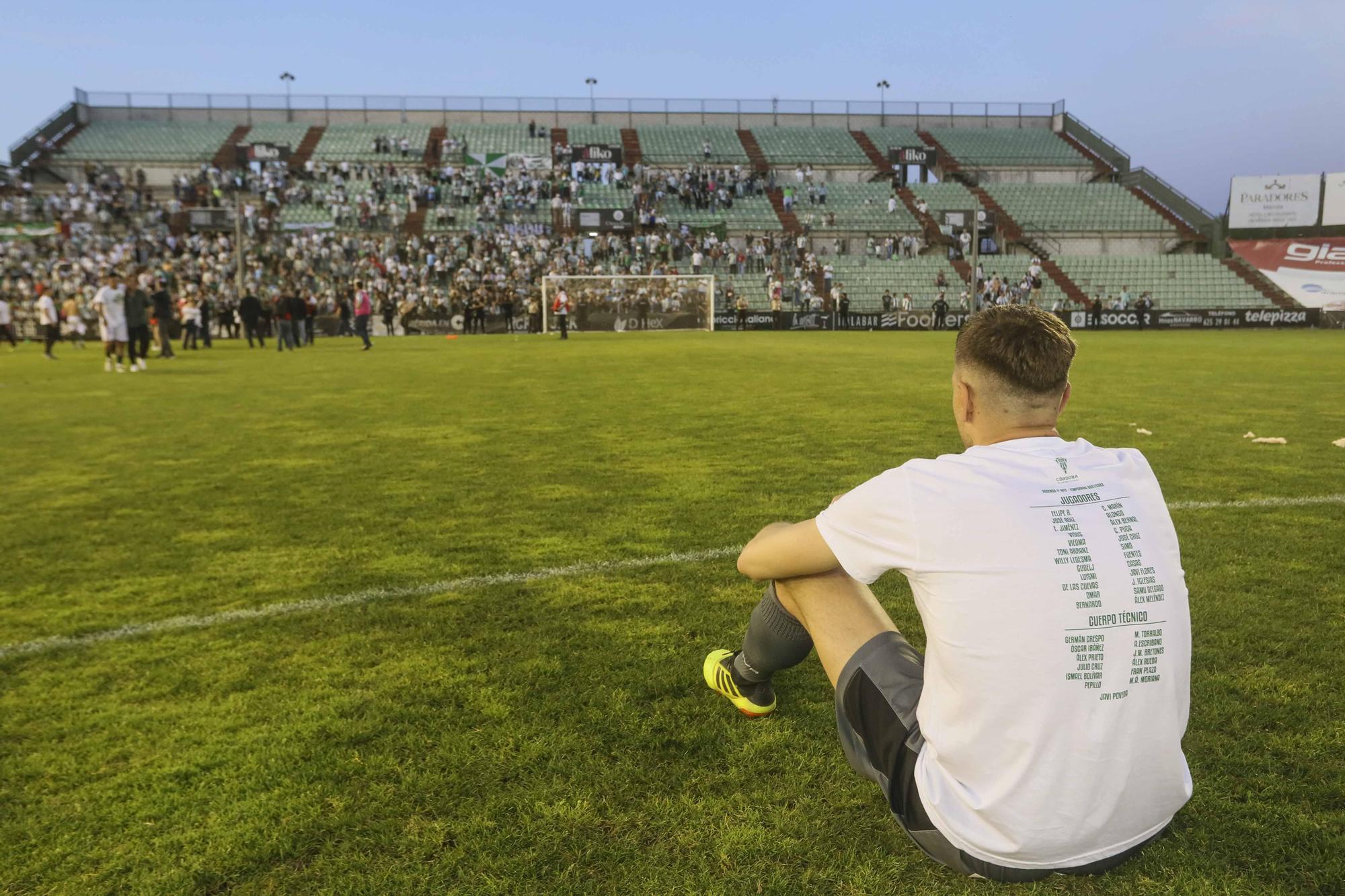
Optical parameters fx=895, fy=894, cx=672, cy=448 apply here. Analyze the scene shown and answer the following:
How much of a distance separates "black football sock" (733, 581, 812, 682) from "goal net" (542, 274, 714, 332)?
34.9 meters

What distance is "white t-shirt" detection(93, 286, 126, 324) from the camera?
17938 millimetres

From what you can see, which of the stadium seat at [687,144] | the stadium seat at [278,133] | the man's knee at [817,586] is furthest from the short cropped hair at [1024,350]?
the stadium seat at [278,133]

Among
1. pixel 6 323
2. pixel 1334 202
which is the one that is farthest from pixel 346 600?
pixel 1334 202

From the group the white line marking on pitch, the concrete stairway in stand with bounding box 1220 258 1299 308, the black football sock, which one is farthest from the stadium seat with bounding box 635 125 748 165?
the black football sock

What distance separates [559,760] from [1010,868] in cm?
148

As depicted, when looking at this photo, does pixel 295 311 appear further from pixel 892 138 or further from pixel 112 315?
pixel 892 138

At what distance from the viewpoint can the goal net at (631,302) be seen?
3803cm

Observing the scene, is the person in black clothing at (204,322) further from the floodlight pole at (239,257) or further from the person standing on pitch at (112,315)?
the person standing on pitch at (112,315)

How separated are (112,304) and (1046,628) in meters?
20.8

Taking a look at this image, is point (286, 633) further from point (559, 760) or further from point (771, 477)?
point (771, 477)

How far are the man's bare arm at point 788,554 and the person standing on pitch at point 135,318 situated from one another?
19.7m

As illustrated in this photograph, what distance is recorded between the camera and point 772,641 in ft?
10.0

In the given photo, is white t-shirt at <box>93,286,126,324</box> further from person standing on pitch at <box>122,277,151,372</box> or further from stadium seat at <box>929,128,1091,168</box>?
stadium seat at <box>929,128,1091,168</box>

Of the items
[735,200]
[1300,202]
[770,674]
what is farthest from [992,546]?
[1300,202]
